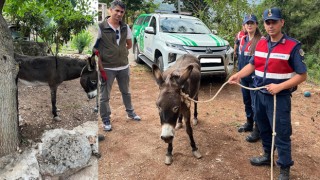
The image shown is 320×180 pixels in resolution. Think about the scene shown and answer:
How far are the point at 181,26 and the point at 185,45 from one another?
1328 mm

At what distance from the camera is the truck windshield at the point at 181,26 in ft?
23.3

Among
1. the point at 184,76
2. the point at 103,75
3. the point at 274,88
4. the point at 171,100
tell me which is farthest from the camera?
the point at 103,75

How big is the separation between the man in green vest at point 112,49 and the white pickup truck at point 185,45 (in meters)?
2.15

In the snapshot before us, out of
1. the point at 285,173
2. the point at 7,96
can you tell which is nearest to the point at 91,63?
the point at 7,96

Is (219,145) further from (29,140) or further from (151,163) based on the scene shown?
(29,140)

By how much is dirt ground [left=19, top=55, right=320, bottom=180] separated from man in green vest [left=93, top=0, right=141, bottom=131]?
2.32 feet

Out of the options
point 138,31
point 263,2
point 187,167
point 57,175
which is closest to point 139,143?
point 187,167

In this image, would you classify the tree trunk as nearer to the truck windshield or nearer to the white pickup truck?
the white pickup truck

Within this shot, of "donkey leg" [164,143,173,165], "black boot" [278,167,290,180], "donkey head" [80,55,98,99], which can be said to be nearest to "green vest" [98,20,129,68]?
"donkey head" [80,55,98,99]

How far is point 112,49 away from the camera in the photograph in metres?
3.94

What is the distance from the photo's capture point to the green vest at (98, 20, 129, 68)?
3.88m

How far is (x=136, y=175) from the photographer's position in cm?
319

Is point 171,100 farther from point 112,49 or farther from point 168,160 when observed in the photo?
point 112,49

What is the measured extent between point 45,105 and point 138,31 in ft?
16.3
